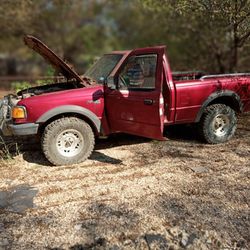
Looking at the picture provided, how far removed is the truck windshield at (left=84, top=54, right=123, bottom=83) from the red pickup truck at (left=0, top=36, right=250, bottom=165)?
0.08ft

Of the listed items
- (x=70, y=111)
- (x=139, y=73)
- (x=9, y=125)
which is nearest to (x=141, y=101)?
(x=139, y=73)

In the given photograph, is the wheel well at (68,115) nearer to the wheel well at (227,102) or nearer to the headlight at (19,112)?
the headlight at (19,112)

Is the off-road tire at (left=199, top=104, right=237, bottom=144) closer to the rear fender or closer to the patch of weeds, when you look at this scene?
the rear fender

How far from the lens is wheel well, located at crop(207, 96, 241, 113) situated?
20.2 feet

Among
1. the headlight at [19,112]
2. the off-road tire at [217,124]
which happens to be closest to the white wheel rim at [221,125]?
the off-road tire at [217,124]

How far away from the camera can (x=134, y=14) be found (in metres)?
20.2

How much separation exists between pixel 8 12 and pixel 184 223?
11.2m

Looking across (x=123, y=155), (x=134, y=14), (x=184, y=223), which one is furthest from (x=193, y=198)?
(x=134, y=14)

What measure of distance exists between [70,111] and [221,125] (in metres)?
2.67

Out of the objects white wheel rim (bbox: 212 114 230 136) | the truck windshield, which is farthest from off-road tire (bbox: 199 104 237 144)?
the truck windshield

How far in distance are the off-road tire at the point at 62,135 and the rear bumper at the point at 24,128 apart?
168 mm

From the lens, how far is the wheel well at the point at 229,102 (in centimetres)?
616

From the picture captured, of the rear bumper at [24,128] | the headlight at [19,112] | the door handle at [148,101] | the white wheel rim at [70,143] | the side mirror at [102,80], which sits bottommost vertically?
the white wheel rim at [70,143]

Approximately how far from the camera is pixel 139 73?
5.41 meters
